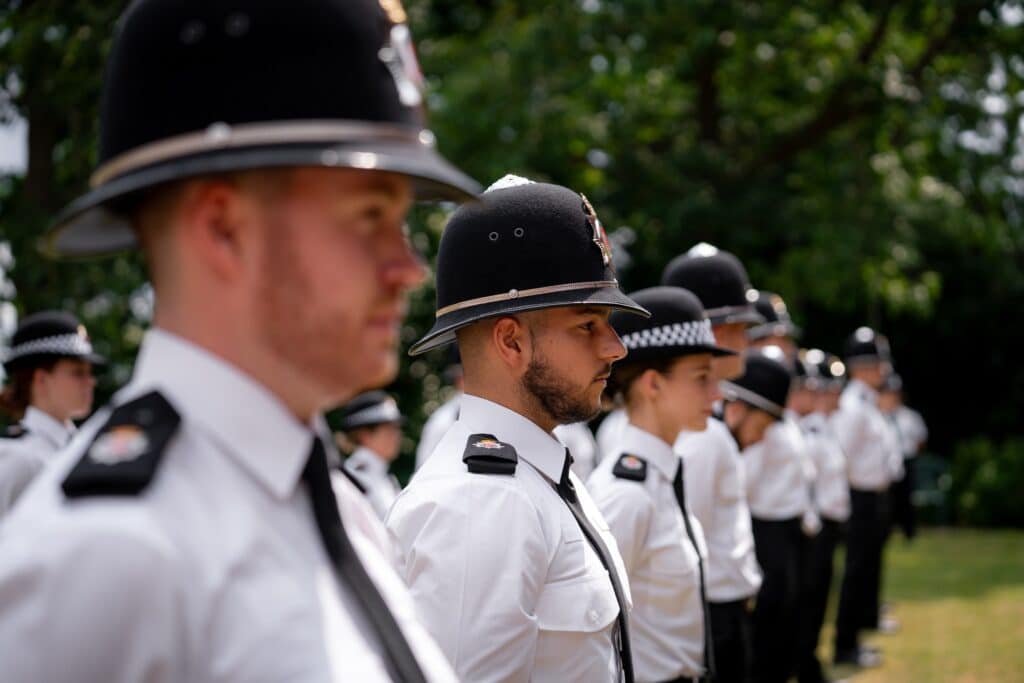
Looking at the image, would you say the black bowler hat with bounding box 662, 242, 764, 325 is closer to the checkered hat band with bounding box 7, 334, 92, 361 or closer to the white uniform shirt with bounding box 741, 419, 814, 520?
the white uniform shirt with bounding box 741, 419, 814, 520

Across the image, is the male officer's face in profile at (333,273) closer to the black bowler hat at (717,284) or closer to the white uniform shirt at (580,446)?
the black bowler hat at (717,284)

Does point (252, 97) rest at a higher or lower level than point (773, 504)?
higher

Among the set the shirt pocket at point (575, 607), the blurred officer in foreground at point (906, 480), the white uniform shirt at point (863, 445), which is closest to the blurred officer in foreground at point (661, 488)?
the shirt pocket at point (575, 607)

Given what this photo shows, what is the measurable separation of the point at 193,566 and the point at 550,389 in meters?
1.91

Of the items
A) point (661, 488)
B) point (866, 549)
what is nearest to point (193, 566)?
point (661, 488)

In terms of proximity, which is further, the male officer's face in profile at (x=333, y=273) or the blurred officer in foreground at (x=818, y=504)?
the blurred officer in foreground at (x=818, y=504)

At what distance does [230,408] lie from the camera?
148 cm

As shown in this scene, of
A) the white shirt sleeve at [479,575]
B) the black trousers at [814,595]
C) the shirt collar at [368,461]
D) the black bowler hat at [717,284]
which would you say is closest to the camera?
the white shirt sleeve at [479,575]

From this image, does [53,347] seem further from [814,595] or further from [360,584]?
[814,595]

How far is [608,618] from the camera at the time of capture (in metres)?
2.93

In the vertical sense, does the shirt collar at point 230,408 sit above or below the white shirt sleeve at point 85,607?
above

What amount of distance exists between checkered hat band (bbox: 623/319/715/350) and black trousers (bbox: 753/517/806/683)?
4079mm

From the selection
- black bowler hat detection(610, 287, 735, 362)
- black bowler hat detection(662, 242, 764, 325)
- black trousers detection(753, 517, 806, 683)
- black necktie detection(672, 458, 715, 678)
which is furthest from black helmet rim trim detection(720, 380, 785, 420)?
black necktie detection(672, 458, 715, 678)

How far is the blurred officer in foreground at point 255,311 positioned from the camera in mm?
1340
